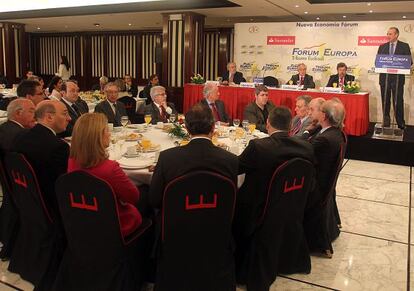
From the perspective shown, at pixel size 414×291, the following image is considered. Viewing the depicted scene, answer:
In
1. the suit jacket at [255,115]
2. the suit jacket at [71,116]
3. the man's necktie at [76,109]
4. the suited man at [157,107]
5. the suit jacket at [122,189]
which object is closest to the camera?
the suit jacket at [122,189]

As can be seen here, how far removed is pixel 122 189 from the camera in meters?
2.32

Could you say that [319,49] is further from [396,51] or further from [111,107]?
[111,107]

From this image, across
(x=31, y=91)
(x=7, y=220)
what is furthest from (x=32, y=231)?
(x=31, y=91)

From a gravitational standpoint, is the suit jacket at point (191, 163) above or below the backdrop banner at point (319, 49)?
below

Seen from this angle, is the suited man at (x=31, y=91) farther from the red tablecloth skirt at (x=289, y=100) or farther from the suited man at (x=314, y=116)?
the red tablecloth skirt at (x=289, y=100)

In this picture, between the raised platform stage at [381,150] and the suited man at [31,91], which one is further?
the raised platform stage at [381,150]

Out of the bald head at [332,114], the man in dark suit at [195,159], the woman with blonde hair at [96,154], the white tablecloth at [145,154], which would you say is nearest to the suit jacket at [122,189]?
the woman with blonde hair at [96,154]

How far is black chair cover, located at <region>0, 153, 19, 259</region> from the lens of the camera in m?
2.88

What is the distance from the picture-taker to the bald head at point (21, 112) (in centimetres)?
340

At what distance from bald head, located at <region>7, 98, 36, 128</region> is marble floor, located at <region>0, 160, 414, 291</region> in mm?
1183

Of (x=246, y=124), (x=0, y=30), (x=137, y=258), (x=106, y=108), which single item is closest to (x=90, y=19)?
(x=0, y=30)

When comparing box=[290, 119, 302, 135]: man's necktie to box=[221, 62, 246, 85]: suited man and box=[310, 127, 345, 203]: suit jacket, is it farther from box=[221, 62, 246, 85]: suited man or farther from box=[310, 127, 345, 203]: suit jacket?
box=[221, 62, 246, 85]: suited man

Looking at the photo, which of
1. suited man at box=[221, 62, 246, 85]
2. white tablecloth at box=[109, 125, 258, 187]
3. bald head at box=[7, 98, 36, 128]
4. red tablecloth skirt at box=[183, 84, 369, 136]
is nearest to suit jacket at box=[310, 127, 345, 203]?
white tablecloth at box=[109, 125, 258, 187]

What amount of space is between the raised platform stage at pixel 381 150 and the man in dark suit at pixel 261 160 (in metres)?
4.72
